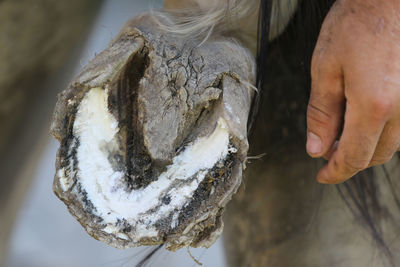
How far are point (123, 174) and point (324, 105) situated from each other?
208 millimetres

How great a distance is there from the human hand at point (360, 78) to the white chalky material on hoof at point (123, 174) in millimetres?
129

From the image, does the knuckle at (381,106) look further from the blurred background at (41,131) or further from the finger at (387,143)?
the blurred background at (41,131)

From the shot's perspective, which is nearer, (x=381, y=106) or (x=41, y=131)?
(x=381, y=106)

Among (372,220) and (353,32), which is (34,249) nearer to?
(372,220)

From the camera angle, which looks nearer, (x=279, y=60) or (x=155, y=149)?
(x=155, y=149)

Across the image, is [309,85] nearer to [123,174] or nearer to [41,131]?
[123,174]

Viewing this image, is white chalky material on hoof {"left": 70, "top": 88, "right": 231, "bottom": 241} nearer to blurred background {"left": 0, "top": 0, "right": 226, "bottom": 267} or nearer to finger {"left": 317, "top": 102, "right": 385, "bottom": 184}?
finger {"left": 317, "top": 102, "right": 385, "bottom": 184}

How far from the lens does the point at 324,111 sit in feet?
1.58

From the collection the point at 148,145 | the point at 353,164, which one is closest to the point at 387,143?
the point at 353,164

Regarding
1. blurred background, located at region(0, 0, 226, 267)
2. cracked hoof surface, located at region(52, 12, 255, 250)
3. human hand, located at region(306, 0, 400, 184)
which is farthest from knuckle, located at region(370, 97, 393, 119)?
blurred background, located at region(0, 0, 226, 267)

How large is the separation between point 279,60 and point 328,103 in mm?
204

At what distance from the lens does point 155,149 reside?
15.9 inches

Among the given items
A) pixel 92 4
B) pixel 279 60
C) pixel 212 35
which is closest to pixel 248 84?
pixel 212 35

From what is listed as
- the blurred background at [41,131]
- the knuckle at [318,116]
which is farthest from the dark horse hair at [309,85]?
the blurred background at [41,131]
